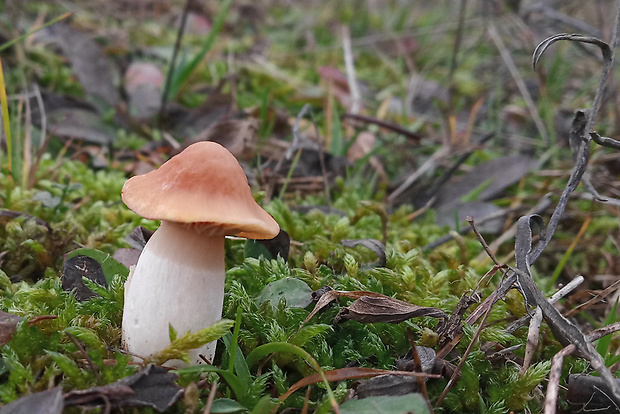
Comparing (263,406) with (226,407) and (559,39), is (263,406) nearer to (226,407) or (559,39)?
(226,407)

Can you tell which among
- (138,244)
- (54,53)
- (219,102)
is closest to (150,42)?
(54,53)

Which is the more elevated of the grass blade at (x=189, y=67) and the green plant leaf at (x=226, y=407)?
the grass blade at (x=189, y=67)

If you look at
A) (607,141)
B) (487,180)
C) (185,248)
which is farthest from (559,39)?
(487,180)

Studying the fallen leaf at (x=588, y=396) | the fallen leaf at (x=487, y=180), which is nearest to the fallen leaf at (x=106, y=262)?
the fallen leaf at (x=588, y=396)

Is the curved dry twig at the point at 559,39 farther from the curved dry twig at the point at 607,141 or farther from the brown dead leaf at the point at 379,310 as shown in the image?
the brown dead leaf at the point at 379,310

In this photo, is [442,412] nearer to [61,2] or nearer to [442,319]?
[442,319]

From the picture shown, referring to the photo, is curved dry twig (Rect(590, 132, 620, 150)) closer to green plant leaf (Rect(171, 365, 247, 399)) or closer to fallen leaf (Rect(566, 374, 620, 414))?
fallen leaf (Rect(566, 374, 620, 414))
